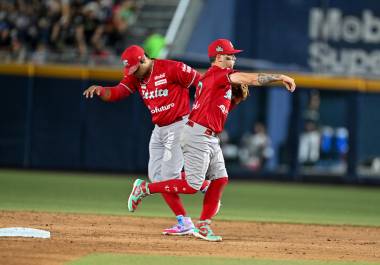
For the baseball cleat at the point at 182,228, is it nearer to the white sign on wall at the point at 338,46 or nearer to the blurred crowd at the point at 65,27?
the blurred crowd at the point at 65,27

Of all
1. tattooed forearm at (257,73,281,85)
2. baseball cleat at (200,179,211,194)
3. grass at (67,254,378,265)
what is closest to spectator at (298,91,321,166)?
baseball cleat at (200,179,211,194)

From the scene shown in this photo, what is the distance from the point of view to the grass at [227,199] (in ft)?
36.3

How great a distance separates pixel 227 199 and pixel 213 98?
5957 mm

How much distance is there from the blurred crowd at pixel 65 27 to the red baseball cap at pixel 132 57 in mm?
10149

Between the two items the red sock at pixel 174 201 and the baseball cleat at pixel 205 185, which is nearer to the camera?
the baseball cleat at pixel 205 185

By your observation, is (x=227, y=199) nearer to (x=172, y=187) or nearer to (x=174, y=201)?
(x=174, y=201)

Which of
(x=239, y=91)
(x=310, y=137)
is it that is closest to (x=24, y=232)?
(x=239, y=91)

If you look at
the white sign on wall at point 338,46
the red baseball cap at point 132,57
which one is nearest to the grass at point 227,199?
the red baseball cap at point 132,57

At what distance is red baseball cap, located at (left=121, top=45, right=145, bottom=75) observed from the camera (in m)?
8.05

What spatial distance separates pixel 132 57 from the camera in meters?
8.05

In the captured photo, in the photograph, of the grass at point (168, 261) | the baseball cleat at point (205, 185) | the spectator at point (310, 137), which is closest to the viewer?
the grass at point (168, 261)

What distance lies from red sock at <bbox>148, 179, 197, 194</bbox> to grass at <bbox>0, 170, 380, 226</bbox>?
2.49m

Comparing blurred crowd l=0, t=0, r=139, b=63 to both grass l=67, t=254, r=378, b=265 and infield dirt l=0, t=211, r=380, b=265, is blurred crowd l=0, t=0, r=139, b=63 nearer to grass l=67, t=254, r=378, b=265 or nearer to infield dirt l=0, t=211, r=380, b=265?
infield dirt l=0, t=211, r=380, b=265

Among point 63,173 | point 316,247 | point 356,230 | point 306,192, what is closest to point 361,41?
point 306,192
